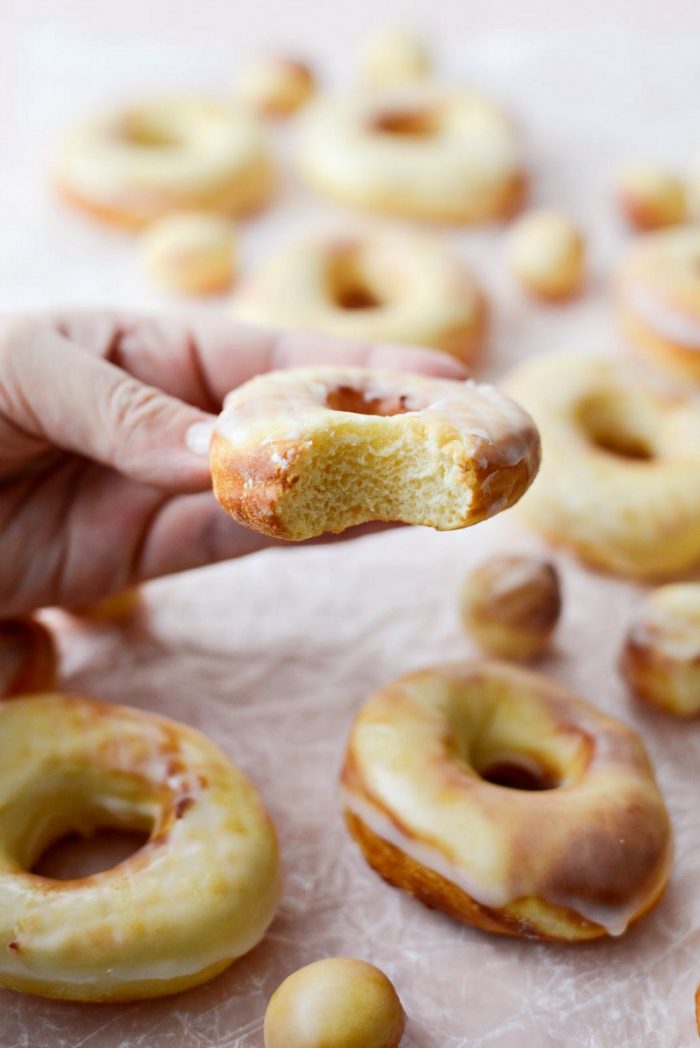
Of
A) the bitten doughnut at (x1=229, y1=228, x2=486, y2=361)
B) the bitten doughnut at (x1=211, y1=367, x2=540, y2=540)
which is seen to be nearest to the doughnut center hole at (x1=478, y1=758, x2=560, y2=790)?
the bitten doughnut at (x1=211, y1=367, x2=540, y2=540)

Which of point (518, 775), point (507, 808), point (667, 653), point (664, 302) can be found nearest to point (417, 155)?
point (664, 302)

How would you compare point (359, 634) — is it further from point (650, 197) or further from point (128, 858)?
point (650, 197)

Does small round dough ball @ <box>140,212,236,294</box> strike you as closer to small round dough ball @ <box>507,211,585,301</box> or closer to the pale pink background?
the pale pink background

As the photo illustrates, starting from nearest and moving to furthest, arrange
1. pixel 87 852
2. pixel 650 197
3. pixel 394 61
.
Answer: pixel 87 852, pixel 650 197, pixel 394 61

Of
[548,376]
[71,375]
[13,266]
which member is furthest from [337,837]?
[13,266]

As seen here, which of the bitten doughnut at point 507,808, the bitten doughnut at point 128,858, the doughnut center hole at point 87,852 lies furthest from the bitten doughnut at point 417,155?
the doughnut center hole at point 87,852
